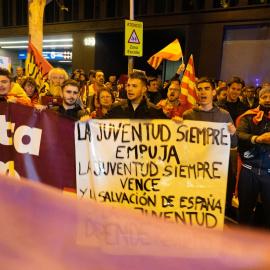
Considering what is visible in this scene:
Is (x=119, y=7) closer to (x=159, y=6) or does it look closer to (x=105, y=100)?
(x=159, y=6)

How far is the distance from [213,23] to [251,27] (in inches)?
59.5

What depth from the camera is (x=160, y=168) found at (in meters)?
3.28

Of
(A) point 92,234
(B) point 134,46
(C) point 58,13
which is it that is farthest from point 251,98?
(C) point 58,13

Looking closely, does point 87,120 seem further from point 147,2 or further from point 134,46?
point 147,2

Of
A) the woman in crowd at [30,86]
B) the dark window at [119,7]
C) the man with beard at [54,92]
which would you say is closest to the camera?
the man with beard at [54,92]

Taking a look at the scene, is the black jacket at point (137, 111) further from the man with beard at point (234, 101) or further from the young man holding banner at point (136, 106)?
the man with beard at point (234, 101)

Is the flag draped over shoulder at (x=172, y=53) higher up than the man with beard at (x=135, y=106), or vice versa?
the flag draped over shoulder at (x=172, y=53)

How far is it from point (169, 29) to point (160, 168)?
12.3 meters

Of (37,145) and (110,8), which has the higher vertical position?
(110,8)

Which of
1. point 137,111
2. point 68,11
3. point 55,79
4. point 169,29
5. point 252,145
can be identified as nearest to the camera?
point 252,145

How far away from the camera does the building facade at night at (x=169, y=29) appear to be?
1227 cm

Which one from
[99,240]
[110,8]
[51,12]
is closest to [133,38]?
[99,240]

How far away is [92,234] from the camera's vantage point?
140 cm

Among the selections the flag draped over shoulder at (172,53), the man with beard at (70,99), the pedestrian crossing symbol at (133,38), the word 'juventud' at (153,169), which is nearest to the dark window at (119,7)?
the pedestrian crossing symbol at (133,38)
